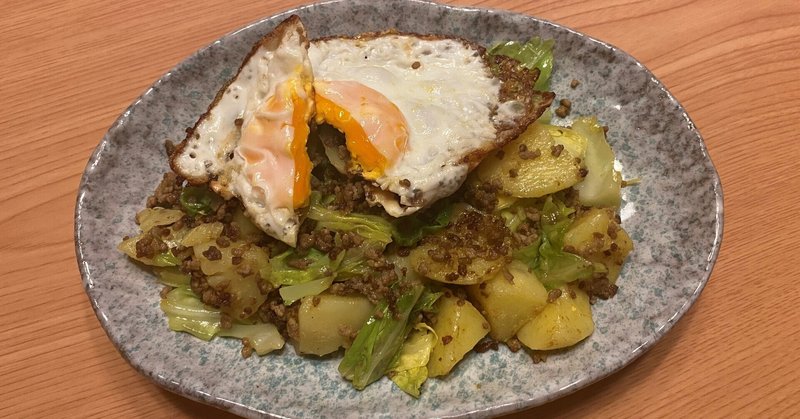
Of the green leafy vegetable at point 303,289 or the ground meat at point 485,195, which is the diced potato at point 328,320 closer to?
the green leafy vegetable at point 303,289

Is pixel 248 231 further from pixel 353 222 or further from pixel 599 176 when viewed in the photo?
pixel 599 176

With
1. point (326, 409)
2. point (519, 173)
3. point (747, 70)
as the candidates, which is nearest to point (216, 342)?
point (326, 409)

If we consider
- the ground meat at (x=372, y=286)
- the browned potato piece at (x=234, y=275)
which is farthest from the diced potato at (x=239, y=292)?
the ground meat at (x=372, y=286)

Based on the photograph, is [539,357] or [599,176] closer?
[539,357]

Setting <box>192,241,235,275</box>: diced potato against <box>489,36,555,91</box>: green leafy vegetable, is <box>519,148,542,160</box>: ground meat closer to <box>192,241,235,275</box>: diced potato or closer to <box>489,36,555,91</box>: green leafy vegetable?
<box>489,36,555,91</box>: green leafy vegetable

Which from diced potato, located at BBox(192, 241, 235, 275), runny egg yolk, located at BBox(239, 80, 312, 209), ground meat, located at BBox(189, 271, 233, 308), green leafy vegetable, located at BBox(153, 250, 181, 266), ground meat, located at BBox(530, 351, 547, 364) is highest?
runny egg yolk, located at BBox(239, 80, 312, 209)

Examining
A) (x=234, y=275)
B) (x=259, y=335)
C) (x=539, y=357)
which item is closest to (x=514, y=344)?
(x=539, y=357)

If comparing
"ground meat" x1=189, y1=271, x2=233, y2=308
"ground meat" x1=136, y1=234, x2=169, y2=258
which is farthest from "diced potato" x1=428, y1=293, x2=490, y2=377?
"ground meat" x1=136, y1=234, x2=169, y2=258
